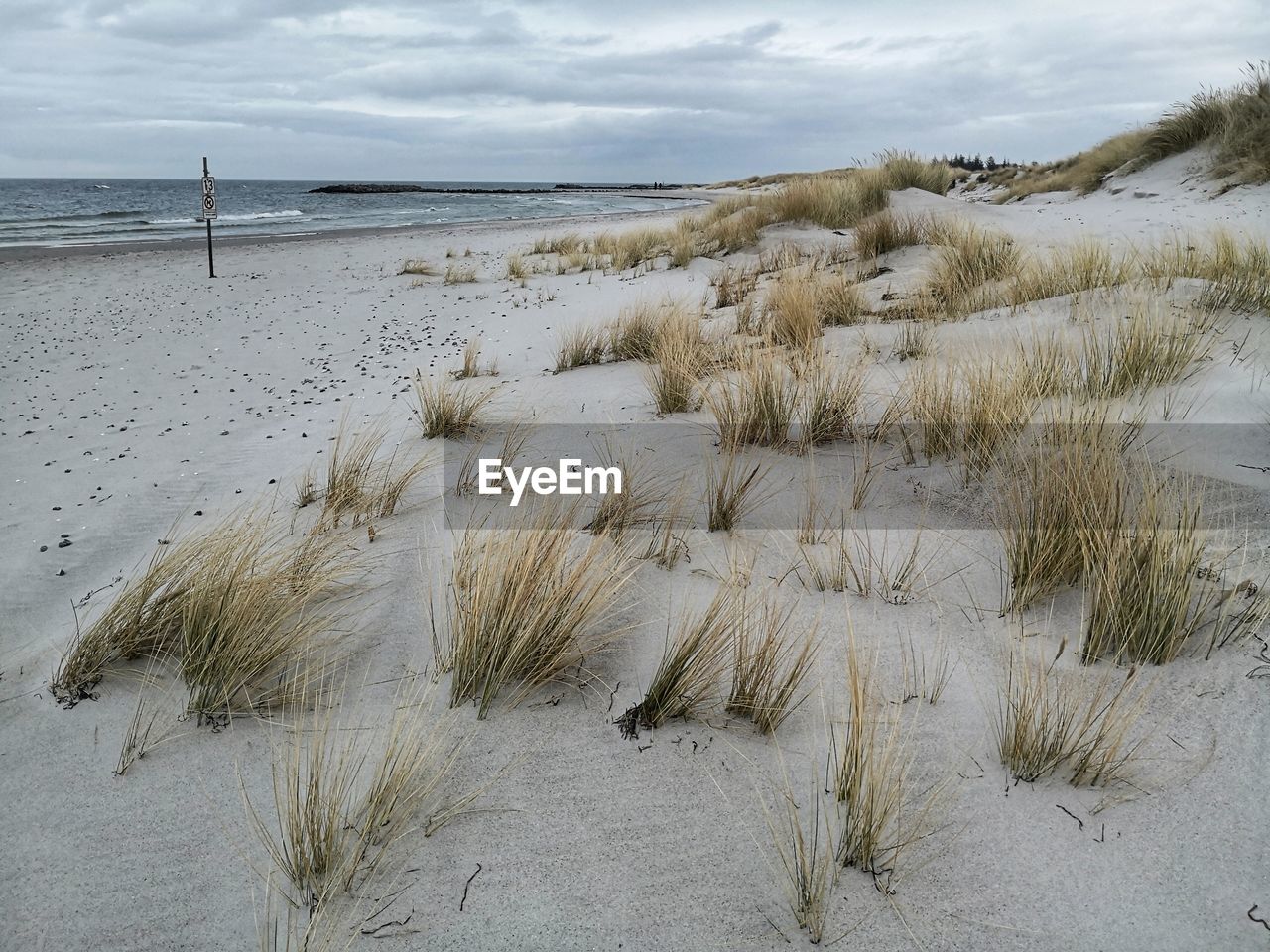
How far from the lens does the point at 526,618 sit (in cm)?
206

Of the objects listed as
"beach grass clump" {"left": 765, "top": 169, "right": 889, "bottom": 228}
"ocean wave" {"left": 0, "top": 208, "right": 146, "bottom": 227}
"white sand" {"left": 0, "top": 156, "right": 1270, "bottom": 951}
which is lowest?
"white sand" {"left": 0, "top": 156, "right": 1270, "bottom": 951}

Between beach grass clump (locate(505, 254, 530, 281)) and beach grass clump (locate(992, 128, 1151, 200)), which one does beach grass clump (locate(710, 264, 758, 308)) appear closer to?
beach grass clump (locate(505, 254, 530, 281))

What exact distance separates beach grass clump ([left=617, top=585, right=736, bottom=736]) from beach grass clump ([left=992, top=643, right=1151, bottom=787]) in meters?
0.69

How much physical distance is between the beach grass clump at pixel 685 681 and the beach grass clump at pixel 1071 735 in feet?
2.26

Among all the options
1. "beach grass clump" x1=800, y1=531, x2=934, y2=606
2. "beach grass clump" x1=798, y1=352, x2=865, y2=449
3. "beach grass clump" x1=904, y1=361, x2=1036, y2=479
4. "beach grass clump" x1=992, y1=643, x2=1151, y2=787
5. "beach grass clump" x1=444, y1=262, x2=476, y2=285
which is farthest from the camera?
"beach grass clump" x1=444, y1=262, x2=476, y2=285

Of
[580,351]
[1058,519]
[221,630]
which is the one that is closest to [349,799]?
[221,630]

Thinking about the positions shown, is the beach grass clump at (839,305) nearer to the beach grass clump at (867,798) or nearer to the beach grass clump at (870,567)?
the beach grass clump at (870,567)

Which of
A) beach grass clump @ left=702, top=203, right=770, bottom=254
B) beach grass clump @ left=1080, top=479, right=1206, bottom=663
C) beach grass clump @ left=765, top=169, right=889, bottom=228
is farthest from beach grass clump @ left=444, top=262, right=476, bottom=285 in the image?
beach grass clump @ left=1080, top=479, right=1206, bottom=663

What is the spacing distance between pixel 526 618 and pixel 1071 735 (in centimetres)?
137

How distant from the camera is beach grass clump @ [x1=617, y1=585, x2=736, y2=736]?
191 cm

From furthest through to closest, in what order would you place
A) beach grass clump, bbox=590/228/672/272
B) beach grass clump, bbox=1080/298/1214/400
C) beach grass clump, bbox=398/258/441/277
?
beach grass clump, bbox=398/258/441/277 < beach grass clump, bbox=590/228/672/272 < beach grass clump, bbox=1080/298/1214/400

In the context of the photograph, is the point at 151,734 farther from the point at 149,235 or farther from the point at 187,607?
the point at 149,235

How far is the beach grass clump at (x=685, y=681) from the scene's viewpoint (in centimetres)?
191

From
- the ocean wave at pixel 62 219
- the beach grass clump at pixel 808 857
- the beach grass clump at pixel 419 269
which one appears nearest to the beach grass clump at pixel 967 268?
the beach grass clump at pixel 808 857
